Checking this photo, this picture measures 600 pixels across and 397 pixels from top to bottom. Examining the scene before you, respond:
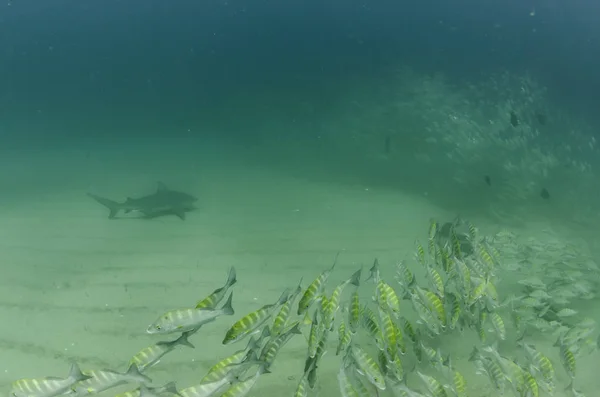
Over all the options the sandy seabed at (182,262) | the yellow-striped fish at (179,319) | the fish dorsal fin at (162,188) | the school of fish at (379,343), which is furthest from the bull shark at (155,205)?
the yellow-striped fish at (179,319)

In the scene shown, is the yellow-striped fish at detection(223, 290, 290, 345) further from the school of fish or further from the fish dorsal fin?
the fish dorsal fin

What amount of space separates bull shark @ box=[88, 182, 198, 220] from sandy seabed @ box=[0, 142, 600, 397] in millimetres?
224

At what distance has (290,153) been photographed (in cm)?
2214

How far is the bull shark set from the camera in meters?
10.5

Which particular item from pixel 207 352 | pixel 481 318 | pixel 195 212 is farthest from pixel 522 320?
pixel 195 212

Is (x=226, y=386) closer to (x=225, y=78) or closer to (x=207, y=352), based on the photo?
(x=207, y=352)

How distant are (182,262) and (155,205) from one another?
132 inches

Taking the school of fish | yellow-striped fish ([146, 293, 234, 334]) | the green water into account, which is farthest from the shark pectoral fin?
yellow-striped fish ([146, 293, 234, 334])

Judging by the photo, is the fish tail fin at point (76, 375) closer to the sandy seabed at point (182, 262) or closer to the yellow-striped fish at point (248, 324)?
the yellow-striped fish at point (248, 324)

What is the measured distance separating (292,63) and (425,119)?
71879 mm

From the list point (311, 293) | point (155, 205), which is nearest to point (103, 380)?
point (311, 293)

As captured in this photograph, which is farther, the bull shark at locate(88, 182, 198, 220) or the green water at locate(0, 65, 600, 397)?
the bull shark at locate(88, 182, 198, 220)

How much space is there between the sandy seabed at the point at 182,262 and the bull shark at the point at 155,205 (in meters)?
0.22

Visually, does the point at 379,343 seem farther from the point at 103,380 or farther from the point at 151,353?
the point at 103,380
